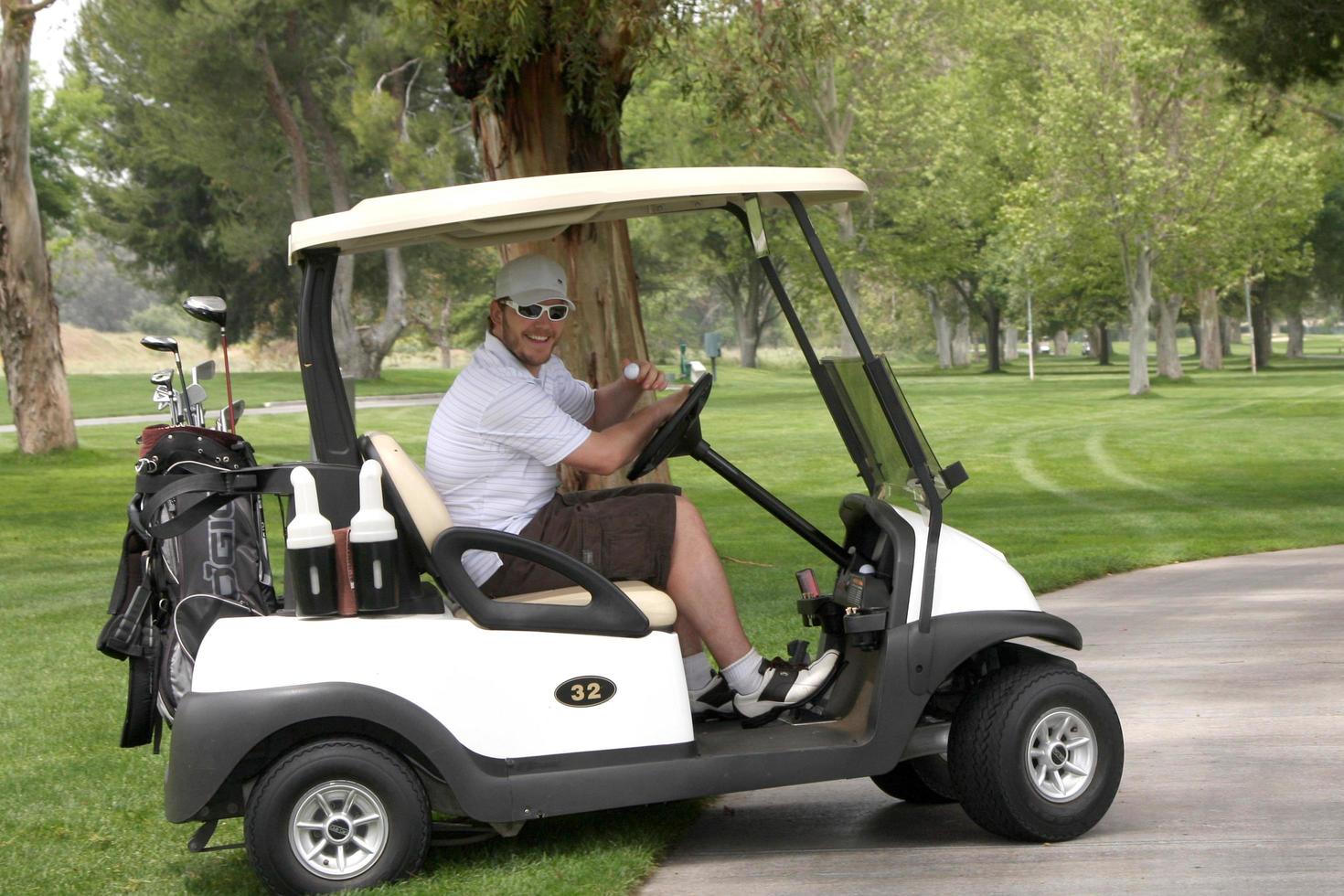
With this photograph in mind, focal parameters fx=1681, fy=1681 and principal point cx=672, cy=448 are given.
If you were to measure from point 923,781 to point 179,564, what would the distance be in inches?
93.3

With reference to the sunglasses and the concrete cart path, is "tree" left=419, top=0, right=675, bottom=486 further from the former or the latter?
the sunglasses

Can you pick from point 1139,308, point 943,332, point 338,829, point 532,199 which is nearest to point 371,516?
point 338,829

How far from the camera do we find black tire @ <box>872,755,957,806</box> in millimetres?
5277

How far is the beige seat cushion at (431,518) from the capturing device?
4.59 m

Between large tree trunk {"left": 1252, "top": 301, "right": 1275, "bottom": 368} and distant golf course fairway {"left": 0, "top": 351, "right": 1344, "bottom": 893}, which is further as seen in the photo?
large tree trunk {"left": 1252, "top": 301, "right": 1275, "bottom": 368}

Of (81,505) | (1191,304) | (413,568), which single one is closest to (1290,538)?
(413,568)

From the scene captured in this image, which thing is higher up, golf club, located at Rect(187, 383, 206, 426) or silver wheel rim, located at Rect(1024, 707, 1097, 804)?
golf club, located at Rect(187, 383, 206, 426)

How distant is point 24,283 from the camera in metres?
22.0

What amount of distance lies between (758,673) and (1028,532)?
9.57 m

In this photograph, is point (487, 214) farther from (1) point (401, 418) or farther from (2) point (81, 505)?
(1) point (401, 418)

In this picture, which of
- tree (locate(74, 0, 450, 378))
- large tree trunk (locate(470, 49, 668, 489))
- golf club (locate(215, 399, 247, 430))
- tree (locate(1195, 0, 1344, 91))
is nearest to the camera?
golf club (locate(215, 399, 247, 430))

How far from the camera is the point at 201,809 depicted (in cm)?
440

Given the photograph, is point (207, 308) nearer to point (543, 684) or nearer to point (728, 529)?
point (543, 684)

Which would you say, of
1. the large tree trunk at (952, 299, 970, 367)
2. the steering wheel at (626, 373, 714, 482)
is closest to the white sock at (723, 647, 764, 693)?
the steering wheel at (626, 373, 714, 482)
